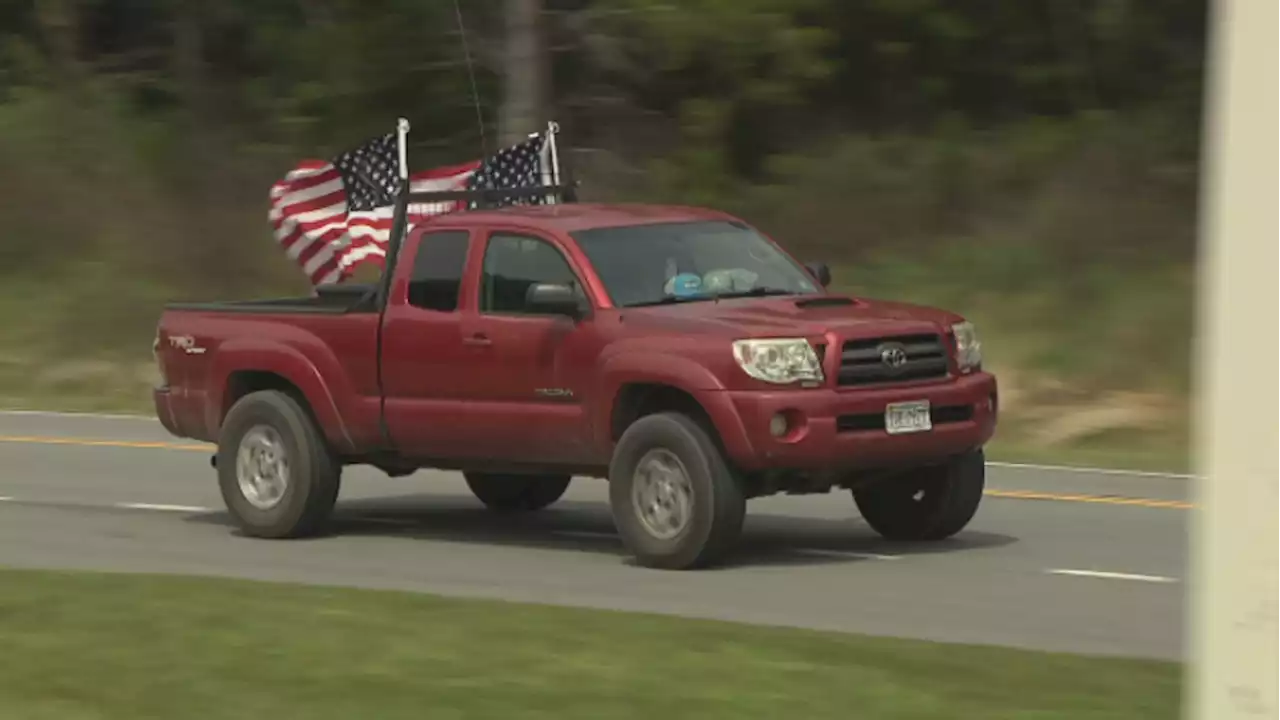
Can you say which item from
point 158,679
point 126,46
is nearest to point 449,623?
point 158,679

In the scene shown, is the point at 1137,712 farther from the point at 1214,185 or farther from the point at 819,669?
the point at 1214,185

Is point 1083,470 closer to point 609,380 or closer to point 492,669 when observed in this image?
point 609,380

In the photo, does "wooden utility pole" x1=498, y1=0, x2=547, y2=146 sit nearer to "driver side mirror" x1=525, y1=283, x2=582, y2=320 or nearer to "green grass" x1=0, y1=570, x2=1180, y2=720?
"driver side mirror" x1=525, y1=283, x2=582, y2=320

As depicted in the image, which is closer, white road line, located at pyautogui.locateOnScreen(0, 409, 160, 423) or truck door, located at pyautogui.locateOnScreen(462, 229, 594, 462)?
truck door, located at pyautogui.locateOnScreen(462, 229, 594, 462)

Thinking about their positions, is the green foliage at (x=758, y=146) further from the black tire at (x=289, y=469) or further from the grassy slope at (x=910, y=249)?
the black tire at (x=289, y=469)

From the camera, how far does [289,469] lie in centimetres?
1390

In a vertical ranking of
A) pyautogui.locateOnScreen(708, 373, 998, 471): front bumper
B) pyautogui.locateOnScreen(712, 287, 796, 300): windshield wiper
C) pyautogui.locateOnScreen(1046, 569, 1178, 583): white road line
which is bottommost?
pyautogui.locateOnScreen(1046, 569, 1178, 583): white road line

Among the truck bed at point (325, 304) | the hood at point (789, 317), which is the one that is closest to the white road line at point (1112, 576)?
the hood at point (789, 317)

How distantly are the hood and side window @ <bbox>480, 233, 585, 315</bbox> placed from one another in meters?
0.70

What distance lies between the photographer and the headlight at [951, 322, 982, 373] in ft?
41.1

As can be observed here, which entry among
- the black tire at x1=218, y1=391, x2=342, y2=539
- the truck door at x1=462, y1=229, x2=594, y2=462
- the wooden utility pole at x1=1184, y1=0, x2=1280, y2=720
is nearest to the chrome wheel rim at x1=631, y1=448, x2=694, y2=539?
the truck door at x1=462, y1=229, x2=594, y2=462

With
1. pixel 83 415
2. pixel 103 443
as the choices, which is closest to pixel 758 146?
pixel 83 415

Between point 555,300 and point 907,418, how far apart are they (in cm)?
190

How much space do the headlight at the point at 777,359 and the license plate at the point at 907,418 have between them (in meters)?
0.48
